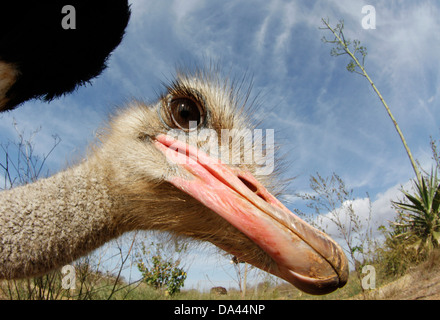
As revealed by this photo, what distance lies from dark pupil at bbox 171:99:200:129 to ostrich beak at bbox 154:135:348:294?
0.37 metres

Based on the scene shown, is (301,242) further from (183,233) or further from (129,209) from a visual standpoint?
(129,209)

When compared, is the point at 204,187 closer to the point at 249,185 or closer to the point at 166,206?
the point at 249,185

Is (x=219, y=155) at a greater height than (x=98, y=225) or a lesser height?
greater

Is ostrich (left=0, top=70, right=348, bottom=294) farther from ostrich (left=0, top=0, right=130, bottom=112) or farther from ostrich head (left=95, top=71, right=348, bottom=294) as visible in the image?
ostrich (left=0, top=0, right=130, bottom=112)

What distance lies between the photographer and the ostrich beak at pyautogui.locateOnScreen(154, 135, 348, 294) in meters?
1.13

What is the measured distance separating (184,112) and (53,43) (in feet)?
3.03

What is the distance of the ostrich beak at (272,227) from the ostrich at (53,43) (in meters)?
1.19

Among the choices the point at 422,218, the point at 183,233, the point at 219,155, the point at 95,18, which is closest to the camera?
the point at 219,155

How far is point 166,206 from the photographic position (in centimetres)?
161

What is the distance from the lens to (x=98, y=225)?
160 cm
